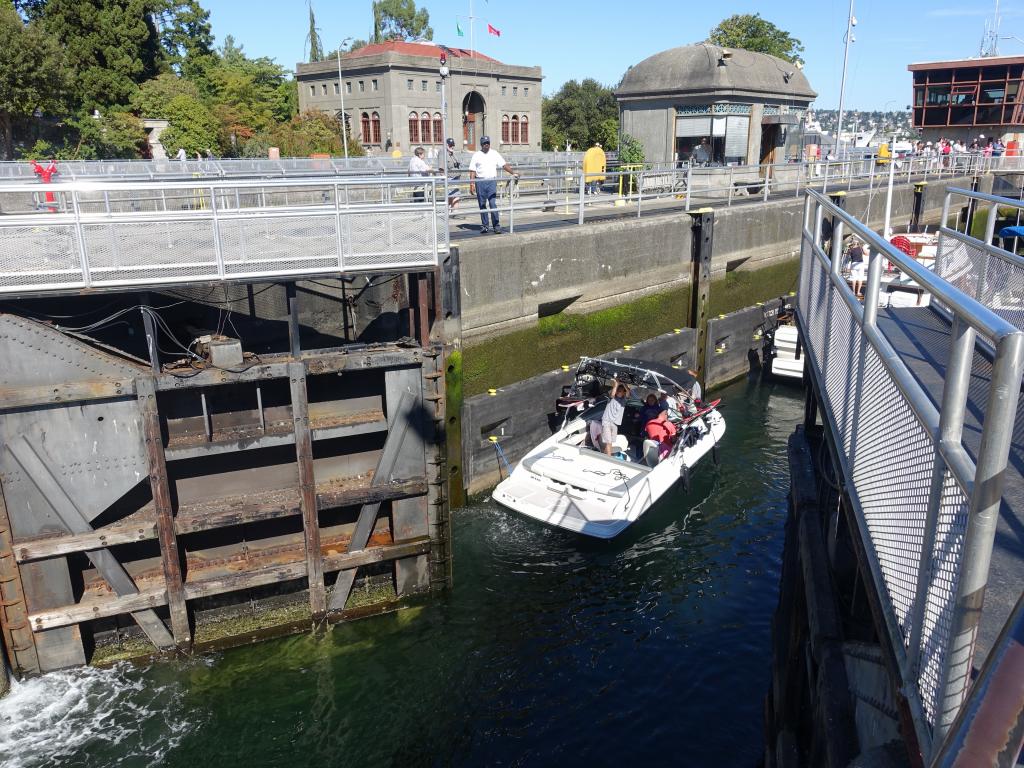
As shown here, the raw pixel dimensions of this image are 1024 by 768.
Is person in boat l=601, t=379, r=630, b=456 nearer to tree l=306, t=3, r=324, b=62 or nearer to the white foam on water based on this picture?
the white foam on water

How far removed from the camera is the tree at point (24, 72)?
3444 cm

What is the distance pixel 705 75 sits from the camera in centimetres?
3127

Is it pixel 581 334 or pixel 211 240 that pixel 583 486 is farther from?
pixel 211 240

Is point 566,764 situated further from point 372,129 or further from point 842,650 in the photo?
point 372,129

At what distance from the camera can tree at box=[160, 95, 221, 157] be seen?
40656 mm

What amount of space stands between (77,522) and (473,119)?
58359 mm

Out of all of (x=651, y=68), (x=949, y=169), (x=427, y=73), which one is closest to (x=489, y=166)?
(x=651, y=68)

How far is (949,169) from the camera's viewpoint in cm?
3697

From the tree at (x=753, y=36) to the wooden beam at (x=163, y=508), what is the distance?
65.4 m

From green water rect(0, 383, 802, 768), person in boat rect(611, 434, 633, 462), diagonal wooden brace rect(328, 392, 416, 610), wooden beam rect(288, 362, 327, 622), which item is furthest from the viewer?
person in boat rect(611, 434, 633, 462)

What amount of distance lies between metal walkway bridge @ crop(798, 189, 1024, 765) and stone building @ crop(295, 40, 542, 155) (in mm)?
52534

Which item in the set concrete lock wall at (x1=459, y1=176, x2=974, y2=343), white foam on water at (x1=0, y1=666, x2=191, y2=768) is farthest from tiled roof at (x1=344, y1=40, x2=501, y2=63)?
white foam on water at (x1=0, y1=666, x2=191, y2=768)

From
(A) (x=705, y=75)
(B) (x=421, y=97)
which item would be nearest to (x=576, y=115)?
(B) (x=421, y=97)

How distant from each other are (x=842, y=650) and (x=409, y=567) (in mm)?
7043
